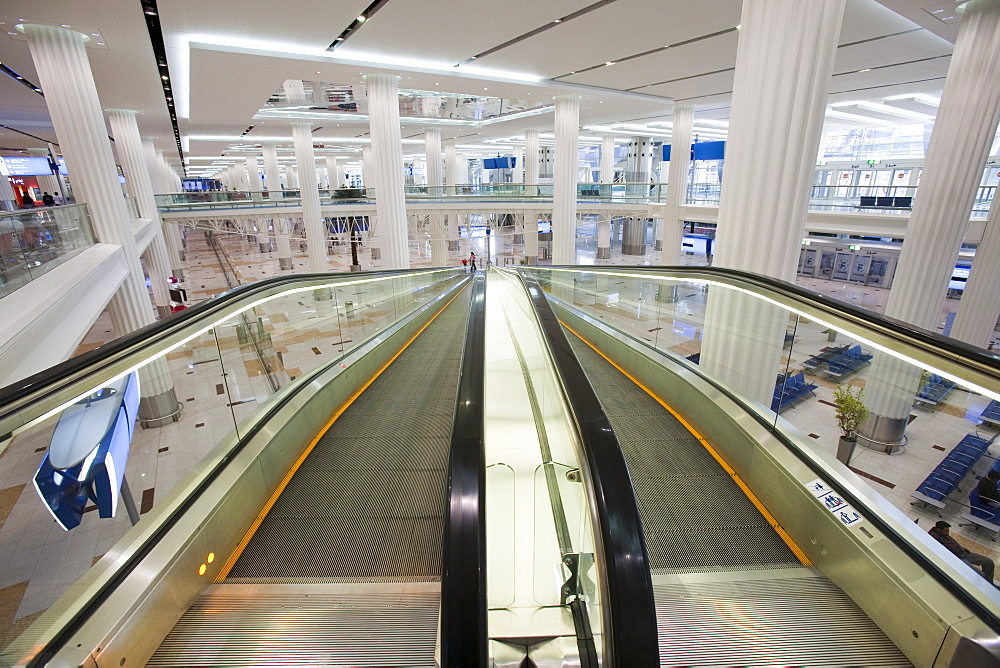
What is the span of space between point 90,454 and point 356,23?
33.7 ft

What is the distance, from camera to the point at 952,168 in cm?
866

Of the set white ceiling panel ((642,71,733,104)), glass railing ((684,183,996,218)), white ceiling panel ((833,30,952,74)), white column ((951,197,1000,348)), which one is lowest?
white column ((951,197,1000,348))

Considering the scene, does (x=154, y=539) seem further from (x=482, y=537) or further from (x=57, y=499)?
(x=482, y=537)

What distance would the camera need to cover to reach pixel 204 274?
1230 inches

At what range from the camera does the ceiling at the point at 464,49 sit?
342 inches

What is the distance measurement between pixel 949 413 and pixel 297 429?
4593mm

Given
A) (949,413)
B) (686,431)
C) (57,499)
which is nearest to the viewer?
(57,499)

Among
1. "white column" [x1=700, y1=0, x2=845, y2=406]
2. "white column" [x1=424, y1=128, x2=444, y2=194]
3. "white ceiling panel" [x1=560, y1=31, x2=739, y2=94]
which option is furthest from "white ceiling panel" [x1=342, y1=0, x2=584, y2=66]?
"white column" [x1=424, y1=128, x2=444, y2=194]

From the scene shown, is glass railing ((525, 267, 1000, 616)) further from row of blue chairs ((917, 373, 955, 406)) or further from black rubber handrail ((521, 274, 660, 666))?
black rubber handrail ((521, 274, 660, 666))

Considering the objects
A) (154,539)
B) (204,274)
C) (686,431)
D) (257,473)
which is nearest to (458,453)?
(154,539)

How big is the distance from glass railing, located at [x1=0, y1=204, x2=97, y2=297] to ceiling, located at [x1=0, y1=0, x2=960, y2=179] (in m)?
3.36

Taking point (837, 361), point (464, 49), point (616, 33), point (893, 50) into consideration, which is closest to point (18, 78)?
point (464, 49)

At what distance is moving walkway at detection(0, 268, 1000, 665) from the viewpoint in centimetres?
155

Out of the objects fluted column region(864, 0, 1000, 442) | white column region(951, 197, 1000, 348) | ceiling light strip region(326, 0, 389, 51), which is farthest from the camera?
white column region(951, 197, 1000, 348)
